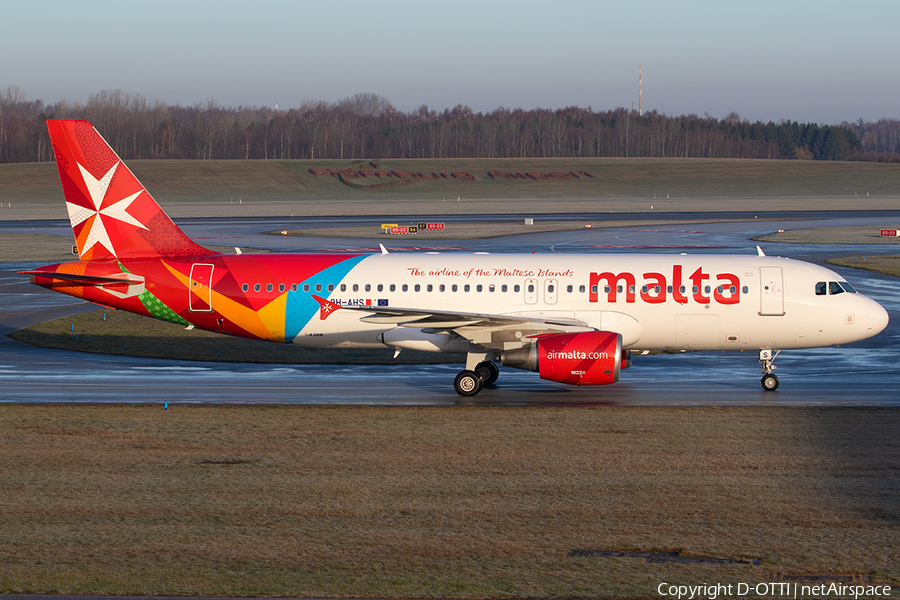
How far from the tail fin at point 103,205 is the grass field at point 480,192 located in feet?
344

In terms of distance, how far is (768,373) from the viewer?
28719 mm

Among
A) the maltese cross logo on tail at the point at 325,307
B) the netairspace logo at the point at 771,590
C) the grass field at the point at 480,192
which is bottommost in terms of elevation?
the netairspace logo at the point at 771,590

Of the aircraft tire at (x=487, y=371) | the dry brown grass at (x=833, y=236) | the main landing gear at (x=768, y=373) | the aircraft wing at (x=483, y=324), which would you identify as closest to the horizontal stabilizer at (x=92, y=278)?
the aircraft wing at (x=483, y=324)

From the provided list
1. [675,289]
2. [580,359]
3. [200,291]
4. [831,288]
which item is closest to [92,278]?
[200,291]

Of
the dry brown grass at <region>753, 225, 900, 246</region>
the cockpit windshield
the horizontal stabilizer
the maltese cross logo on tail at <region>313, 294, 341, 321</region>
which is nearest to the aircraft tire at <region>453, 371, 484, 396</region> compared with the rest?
the maltese cross logo on tail at <region>313, 294, 341, 321</region>

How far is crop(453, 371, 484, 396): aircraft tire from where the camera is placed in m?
27.4

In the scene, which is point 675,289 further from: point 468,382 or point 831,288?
point 468,382

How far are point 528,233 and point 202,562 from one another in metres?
78.5

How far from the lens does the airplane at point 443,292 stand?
90.7 ft

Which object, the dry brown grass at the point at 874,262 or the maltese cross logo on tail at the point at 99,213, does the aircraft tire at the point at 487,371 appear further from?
the dry brown grass at the point at 874,262

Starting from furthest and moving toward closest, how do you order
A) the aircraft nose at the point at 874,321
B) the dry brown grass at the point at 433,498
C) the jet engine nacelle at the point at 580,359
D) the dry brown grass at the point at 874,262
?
the dry brown grass at the point at 874,262 → the aircraft nose at the point at 874,321 → the jet engine nacelle at the point at 580,359 → the dry brown grass at the point at 433,498

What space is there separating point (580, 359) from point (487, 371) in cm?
400

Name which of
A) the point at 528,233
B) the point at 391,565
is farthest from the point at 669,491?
the point at 528,233

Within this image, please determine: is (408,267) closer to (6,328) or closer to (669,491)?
(669,491)
